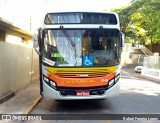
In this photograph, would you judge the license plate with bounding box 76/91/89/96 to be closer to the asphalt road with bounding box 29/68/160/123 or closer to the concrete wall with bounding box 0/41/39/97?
the asphalt road with bounding box 29/68/160/123

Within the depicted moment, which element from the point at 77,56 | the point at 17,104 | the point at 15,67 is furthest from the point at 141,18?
the point at 77,56

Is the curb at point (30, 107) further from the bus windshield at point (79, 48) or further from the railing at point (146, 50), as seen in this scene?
the railing at point (146, 50)

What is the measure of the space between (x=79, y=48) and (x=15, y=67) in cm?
522

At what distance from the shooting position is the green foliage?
35.0 meters

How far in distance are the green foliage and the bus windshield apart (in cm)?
2487

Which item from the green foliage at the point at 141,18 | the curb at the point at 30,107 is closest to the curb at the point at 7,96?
the curb at the point at 30,107

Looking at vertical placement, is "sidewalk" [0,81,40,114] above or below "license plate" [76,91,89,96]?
below

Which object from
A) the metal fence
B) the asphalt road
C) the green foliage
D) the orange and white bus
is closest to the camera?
the orange and white bus

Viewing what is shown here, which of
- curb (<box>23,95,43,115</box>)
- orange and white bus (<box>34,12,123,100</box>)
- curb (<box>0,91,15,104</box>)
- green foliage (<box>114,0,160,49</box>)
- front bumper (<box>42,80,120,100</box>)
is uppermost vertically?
green foliage (<box>114,0,160,49</box>)

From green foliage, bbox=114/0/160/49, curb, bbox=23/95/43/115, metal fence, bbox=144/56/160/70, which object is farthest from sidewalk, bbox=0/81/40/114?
green foliage, bbox=114/0/160/49

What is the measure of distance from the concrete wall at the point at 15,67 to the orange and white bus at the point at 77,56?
2404 millimetres

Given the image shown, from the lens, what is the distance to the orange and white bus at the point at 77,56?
9.62 meters

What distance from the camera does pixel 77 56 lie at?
972cm

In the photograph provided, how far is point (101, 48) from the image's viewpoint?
32.6ft
